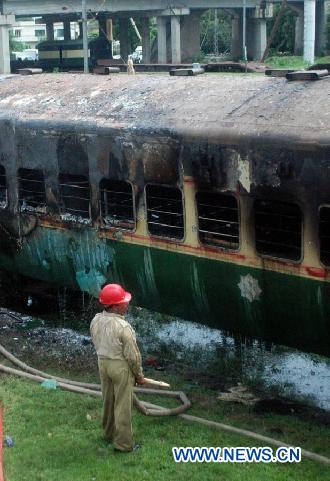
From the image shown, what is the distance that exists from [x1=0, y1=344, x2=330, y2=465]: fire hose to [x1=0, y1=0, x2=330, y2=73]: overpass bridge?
42000mm

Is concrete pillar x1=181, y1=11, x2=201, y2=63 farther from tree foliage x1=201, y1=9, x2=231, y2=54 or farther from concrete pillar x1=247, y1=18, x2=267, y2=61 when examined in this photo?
tree foliage x1=201, y1=9, x2=231, y2=54

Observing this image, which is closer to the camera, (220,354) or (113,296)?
(113,296)

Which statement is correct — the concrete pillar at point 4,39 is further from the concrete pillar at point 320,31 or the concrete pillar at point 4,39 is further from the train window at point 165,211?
the train window at point 165,211

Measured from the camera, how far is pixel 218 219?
888 centimetres

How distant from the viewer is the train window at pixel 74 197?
10.5 meters

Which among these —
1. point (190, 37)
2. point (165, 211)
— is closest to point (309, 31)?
point (190, 37)

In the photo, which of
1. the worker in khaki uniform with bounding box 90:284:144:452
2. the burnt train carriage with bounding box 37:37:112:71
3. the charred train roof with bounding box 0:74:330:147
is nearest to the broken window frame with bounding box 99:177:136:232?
the charred train roof with bounding box 0:74:330:147

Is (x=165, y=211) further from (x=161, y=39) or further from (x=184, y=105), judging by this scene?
(x=161, y=39)

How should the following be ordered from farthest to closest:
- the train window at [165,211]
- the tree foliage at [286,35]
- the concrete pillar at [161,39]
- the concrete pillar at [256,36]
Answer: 1. the tree foliage at [286,35]
2. the concrete pillar at [256,36]
3. the concrete pillar at [161,39]
4. the train window at [165,211]

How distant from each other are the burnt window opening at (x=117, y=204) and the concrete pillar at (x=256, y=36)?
4899cm

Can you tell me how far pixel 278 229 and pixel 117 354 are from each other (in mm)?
2121

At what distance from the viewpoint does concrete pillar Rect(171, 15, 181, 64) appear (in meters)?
55.2

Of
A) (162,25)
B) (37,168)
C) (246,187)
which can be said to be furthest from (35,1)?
(246,187)

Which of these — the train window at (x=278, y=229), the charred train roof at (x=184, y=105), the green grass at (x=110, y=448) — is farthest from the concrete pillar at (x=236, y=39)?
the green grass at (x=110, y=448)
